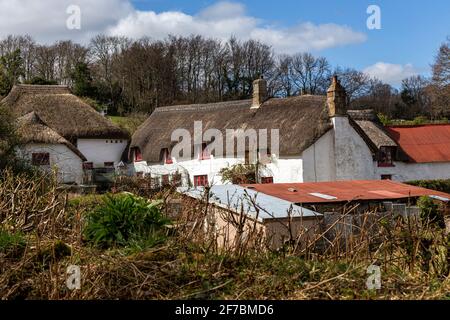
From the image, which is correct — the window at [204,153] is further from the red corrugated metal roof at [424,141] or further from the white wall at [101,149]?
the red corrugated metal roof at [424,141]

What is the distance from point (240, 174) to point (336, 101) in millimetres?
5875

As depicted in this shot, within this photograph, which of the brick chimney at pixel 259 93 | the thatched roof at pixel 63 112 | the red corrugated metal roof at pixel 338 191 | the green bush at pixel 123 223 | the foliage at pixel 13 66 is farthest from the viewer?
the foliage at pixel 13 66

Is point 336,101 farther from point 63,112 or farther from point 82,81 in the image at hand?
point 82,81

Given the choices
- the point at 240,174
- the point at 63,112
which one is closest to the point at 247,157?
the point at 240,174

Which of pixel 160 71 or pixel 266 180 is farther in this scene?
pixel 160 71

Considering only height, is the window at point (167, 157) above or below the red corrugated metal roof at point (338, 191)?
above

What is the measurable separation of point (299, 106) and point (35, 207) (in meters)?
23.5

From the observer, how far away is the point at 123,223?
291 inches

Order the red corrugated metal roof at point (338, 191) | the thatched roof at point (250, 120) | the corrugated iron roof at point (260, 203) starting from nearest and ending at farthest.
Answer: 1. the corrugated iron roof at point (260, 203)
2. the red corrugated metal roof at point (338, 191)
3. the thatched roof at point (250, 120)

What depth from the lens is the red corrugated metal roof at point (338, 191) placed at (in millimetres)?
16569

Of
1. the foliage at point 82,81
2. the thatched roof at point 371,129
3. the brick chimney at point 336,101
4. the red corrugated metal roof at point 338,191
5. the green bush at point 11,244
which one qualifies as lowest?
the red corrugated metal roof at point 338,191

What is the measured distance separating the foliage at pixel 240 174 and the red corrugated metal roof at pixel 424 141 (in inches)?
370

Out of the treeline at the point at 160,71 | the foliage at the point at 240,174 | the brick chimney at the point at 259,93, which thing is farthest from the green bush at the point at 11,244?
the treeline at the point at 160,71

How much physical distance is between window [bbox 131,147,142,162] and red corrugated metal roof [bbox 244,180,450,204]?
18.4 metres
